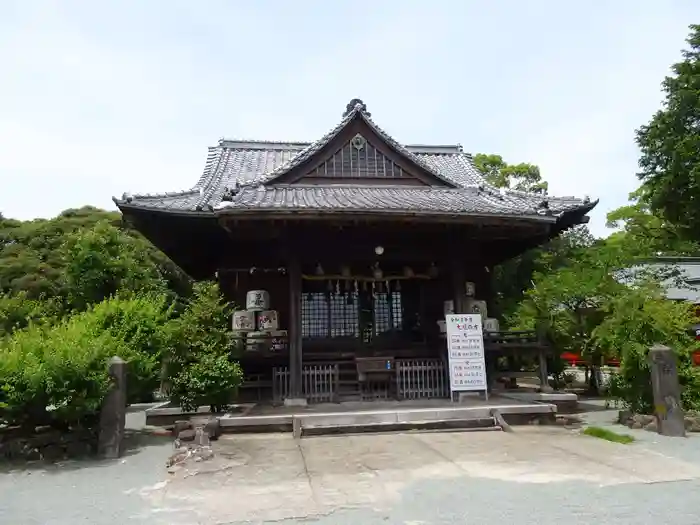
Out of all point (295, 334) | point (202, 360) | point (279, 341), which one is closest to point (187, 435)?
point (202, 360)

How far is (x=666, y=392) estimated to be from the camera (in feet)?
30.7

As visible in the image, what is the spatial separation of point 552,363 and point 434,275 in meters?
5.68

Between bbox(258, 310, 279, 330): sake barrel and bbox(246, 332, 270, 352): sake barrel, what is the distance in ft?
1.31

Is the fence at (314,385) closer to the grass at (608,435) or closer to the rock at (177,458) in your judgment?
the rock at (177,458)

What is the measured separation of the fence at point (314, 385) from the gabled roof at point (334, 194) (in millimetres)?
3899

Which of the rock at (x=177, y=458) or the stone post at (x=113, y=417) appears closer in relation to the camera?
the rock at (x=177, y=458)

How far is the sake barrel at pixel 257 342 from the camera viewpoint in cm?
1266

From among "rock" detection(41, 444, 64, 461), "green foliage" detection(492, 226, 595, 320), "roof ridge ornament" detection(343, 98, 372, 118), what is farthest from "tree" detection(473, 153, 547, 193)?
"rock" detection(41, 444, 64, 461)

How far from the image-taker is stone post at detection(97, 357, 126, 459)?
8.42 m

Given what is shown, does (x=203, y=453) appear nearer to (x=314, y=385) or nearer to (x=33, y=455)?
(x=33, y=455)

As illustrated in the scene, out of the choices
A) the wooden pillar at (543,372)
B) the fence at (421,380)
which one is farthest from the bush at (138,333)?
the wooden pillar at (543,372)

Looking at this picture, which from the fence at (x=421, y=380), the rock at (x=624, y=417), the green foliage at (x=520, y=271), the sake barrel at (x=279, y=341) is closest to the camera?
the rock at (x=624, y=417)

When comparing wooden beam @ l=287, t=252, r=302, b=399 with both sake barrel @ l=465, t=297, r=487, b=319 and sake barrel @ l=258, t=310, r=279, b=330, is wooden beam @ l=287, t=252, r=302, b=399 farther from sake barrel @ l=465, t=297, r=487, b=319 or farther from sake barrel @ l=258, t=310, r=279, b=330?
sake barrel @ l=465, t=297, r=487, b=319

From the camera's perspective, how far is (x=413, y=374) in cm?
1238
